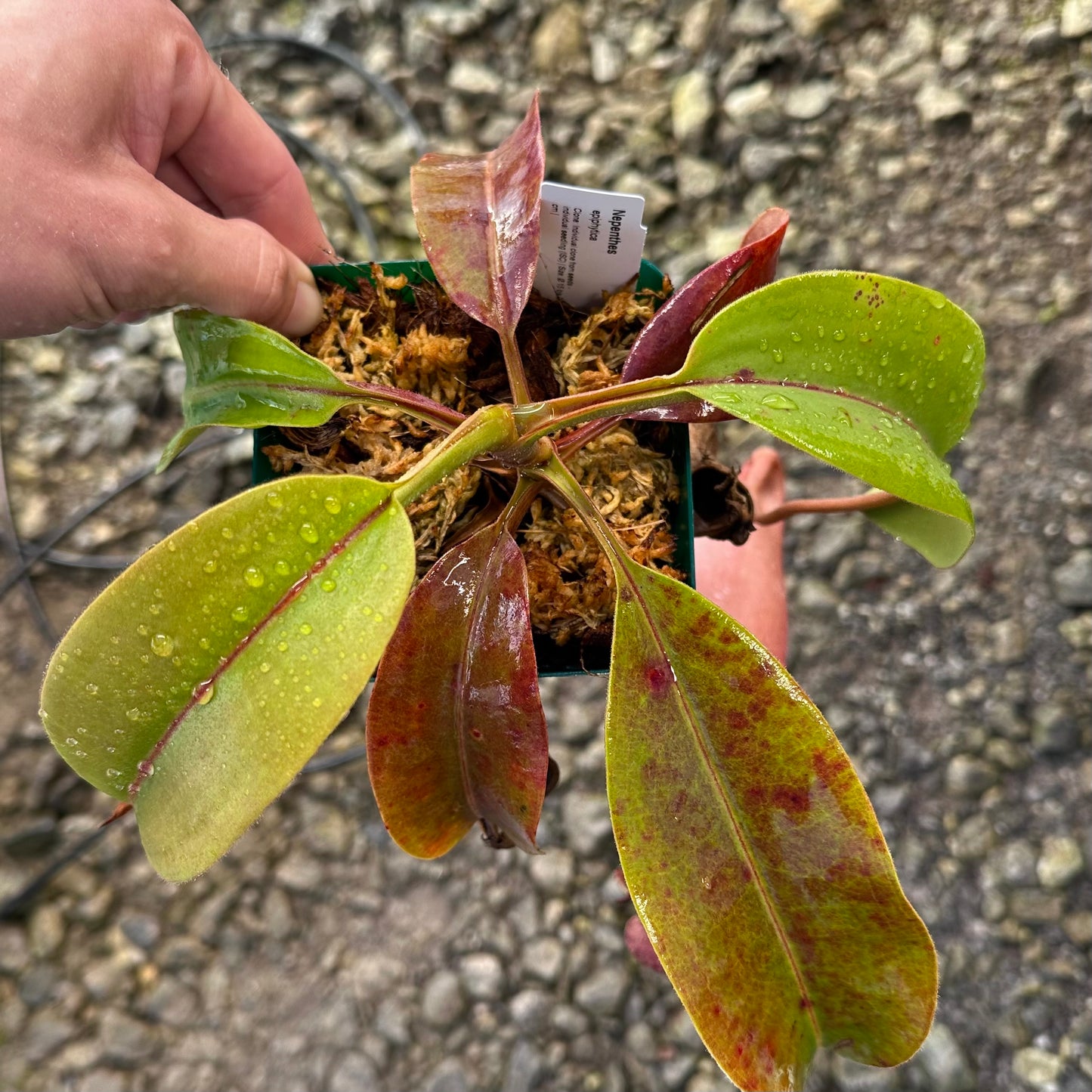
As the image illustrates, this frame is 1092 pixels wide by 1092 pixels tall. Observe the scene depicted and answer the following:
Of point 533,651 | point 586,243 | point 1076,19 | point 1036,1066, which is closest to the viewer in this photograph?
point 533,651

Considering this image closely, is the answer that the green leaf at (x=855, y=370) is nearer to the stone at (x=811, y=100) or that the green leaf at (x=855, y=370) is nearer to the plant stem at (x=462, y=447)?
the plant stem at (x=462, y=447)

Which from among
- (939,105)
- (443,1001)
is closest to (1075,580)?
(939,105)

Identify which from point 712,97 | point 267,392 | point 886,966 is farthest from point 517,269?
point 712,97

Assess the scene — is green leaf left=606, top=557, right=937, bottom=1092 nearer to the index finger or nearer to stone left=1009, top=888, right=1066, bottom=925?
the index finger

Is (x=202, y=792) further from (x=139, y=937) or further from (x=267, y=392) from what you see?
(x=139, y=937)

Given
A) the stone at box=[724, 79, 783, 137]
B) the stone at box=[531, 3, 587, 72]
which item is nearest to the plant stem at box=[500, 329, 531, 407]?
the stone at box=[724, 79, 783, 137]

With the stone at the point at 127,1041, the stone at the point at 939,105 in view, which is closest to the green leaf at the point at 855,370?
the stone at the point at 939,105

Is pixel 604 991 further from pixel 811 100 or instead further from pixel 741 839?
pixel 811 100
